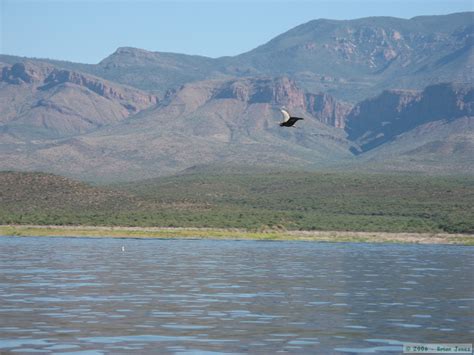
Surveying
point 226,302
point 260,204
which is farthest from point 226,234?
point 226,302

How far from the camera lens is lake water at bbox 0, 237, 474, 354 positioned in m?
31.3

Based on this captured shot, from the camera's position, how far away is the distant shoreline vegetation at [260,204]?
116m

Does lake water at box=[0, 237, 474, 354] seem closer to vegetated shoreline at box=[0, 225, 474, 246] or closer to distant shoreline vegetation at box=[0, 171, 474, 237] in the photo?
vegetated shoreline at box=[0, 225, 474, 246]

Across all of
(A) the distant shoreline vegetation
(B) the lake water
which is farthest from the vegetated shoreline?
(B) the lake water

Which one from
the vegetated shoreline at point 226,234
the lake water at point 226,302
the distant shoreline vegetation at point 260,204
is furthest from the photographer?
A: the distant shoreline vegetation at point 260,204

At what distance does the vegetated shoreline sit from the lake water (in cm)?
3127

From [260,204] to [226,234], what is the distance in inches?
1744

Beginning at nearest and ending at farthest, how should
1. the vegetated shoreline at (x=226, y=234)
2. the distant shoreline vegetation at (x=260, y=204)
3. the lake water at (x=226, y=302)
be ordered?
the lake water at (x=226, y=302)
the vegetated shoreline at (x=226, y=234)
the distant shoreline vegetation at (x=260, y=204)

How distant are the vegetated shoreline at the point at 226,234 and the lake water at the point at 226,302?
3127 cm

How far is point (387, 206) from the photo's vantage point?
144 metres

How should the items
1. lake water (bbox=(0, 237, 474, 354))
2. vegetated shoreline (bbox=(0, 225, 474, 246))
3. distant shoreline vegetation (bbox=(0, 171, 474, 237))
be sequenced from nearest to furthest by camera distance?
lake water (bbox=(0, 237, 474, 354)), vegetated shoreline (bbox=(0, 225, 474, 246)), distant shoreline vegetation (bbox=(0, 171, 474, 237))

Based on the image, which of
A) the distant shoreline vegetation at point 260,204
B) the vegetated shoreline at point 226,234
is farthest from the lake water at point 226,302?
the distant shoreline vegetation at point 260,204

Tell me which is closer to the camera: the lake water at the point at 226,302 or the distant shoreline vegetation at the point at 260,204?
the lake water at the point at 226,302

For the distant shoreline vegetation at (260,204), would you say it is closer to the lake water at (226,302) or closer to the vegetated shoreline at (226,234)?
the vegetated shoreline at (226,234)
